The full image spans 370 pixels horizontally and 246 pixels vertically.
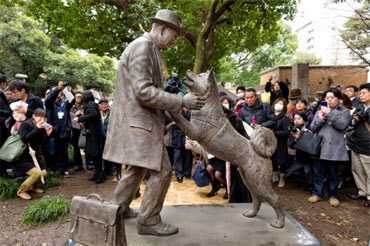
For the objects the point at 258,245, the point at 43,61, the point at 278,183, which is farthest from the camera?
the point at 43,61

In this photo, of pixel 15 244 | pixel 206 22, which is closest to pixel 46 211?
pixel 15 244

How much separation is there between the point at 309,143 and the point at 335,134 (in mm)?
430

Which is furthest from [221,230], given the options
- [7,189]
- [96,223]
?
[7,189]

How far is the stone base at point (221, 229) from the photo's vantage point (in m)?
2.77

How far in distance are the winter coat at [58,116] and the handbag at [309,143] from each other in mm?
4603

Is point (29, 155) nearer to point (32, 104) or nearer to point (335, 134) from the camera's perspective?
point (32, 104)

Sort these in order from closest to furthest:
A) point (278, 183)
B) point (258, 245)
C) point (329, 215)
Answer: point (258, 245) < point (329, 215) < point (278, 183)

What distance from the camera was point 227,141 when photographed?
2998 millimetres

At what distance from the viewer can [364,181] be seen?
17.1 ft

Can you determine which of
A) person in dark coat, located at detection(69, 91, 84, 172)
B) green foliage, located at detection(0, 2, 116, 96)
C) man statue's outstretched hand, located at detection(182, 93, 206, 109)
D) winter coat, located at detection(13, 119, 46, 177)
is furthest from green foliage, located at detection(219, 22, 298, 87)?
man statue's outstretched hand, located at detection(182, 93, 206, 109)

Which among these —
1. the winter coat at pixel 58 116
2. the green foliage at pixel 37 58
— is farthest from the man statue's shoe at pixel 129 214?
the green foliage at pixel 37 58

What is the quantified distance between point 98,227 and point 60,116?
446 centimetres

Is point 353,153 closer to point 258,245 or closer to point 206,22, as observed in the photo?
point 258,245

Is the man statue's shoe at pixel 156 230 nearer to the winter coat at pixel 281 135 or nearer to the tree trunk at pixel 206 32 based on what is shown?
the winter coat at pixel 281 135
